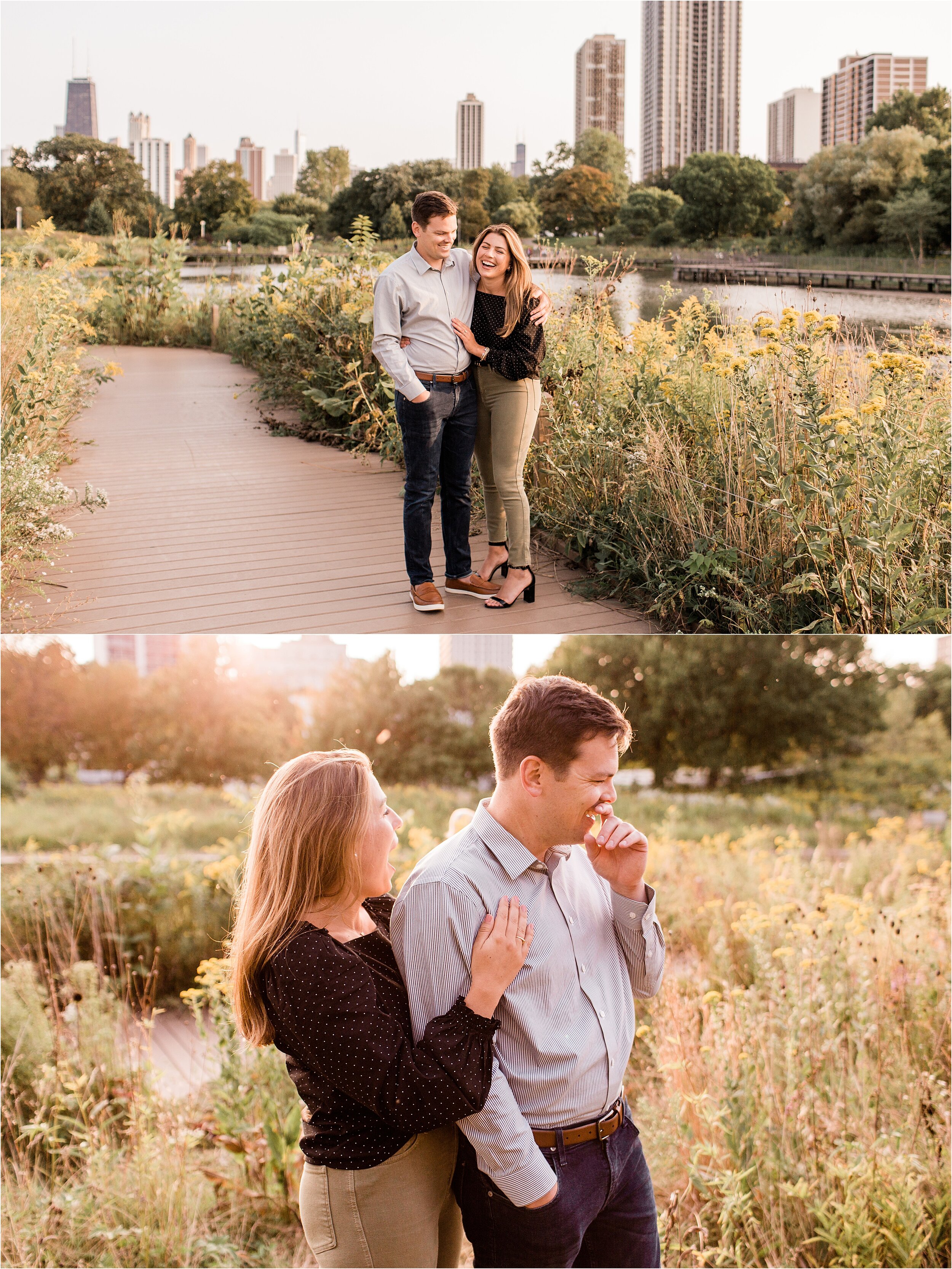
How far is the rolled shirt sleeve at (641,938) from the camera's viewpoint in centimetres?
185

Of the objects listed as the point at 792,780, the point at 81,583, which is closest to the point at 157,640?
the point at 81,583

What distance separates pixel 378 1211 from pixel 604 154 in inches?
211

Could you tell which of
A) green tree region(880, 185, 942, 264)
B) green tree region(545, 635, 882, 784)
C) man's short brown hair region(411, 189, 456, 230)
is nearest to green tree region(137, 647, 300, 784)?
green tree region(545, 635, 882, 784)

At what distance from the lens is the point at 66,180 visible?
830cm

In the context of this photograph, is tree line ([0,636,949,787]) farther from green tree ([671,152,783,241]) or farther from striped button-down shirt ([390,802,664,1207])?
green tree ([671,152,783,241])

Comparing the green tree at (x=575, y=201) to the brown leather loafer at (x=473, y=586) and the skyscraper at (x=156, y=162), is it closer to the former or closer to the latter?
the skyscraper at (x=156, y=162)

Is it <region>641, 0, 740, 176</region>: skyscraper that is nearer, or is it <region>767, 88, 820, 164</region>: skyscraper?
<region>641, 0, 740, 176</region>: skyscraper

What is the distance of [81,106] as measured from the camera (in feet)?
17.8

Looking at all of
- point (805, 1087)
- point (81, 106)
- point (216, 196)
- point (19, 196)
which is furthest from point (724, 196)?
point (19, 196)

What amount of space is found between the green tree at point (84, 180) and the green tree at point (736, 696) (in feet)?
16.3

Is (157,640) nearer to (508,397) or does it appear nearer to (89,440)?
(508,397)

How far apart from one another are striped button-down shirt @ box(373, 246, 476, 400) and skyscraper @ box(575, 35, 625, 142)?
6.44 feet

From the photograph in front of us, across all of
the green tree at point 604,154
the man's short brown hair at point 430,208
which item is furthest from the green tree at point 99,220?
the man's short brown hair at point 430,208

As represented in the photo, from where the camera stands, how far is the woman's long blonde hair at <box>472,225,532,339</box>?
3.54m
